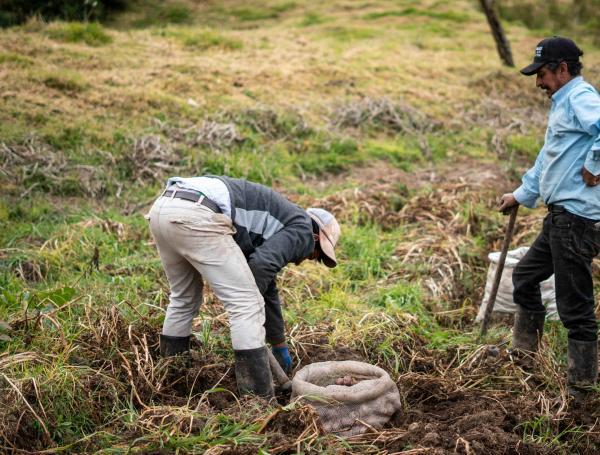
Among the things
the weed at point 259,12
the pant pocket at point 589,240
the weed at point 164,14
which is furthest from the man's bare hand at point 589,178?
the weed at point 259,12

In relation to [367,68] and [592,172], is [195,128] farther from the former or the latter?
[592,172]

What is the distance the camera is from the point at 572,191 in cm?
A: 400

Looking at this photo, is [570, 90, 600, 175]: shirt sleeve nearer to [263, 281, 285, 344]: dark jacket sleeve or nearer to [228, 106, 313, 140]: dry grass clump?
[263, 281, 285, 344]: dark jacket sleeve

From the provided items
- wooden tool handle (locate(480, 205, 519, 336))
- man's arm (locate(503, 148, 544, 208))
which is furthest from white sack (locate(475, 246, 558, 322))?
man's arm (locate(503, 148, 544, 208))

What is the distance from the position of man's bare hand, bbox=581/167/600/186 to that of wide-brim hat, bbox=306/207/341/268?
53.0 inches

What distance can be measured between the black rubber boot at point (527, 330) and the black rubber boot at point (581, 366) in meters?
0.40

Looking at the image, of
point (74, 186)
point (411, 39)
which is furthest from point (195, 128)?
point (411, 39)

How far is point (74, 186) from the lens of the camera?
704 centimetres

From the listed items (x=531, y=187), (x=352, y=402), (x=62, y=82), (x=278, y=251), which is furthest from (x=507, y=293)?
(x=62, y=82)

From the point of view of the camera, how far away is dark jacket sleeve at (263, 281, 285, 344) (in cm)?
409

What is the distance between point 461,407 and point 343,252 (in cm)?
242

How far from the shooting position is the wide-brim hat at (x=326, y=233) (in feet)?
12.8

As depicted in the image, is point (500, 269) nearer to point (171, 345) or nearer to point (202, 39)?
point (171, 345)

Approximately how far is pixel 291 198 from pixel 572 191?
364cm
